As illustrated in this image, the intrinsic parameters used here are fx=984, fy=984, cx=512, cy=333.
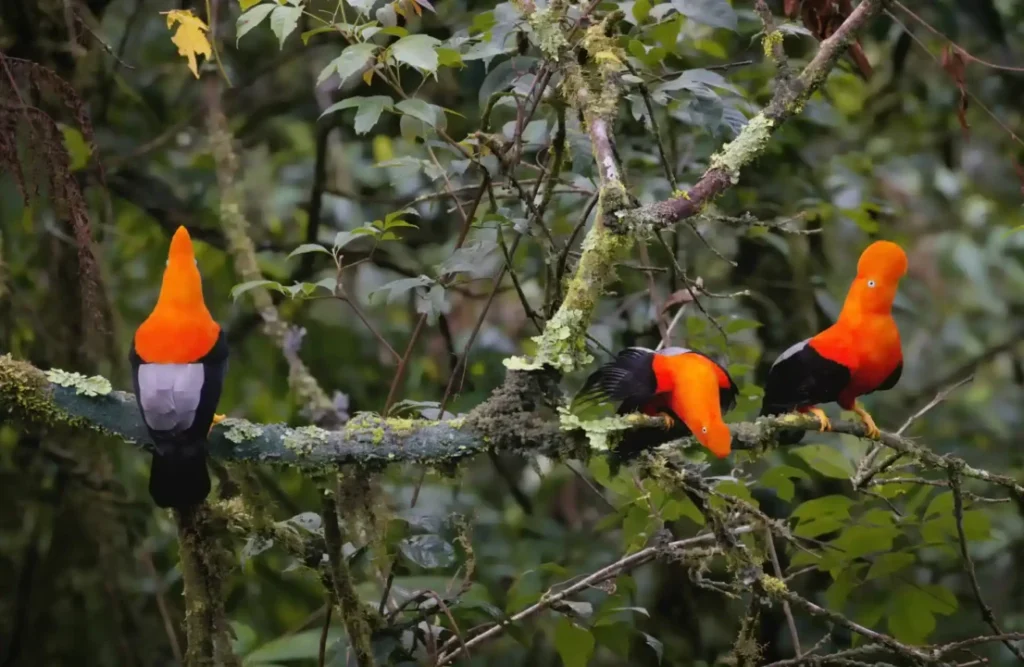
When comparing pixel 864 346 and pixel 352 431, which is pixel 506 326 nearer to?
pixel 864 346

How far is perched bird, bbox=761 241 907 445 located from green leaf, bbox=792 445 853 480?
0.30 m

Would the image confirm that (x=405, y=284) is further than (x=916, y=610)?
No

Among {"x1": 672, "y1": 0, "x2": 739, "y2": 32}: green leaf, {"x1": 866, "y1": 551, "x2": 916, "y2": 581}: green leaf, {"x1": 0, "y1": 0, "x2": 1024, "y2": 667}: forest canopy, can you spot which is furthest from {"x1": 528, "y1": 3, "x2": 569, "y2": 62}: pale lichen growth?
{"x1": 866, "y1": 551, "x2": 916, "y2": 581}: green leaf

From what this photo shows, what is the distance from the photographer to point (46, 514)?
2811 mm

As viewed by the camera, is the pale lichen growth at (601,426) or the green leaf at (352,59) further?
the green leaf at (352,59)

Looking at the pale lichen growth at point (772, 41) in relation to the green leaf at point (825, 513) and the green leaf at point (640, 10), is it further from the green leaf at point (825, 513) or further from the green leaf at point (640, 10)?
the green leaf at point (825, 513)

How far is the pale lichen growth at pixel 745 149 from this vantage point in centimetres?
133

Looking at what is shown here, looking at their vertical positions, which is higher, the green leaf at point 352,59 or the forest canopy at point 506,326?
the green leaf at point 352,59

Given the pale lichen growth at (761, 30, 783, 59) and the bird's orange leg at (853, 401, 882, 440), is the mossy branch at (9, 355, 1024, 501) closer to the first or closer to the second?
the bird's orange leg at (853, 401, 882, 440)

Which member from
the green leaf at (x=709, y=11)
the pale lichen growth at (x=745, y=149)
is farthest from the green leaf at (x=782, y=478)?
the green leaf at (x=709, y=11)

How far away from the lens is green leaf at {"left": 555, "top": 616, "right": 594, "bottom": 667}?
1715mm

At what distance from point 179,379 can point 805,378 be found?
3.06ft

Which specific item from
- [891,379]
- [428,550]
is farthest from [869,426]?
[428,550]

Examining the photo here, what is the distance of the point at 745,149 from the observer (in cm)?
134
